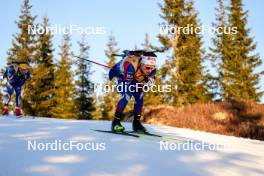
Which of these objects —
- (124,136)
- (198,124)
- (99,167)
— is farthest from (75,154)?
(198,124)

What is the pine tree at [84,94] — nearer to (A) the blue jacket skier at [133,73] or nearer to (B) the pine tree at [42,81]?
(B) the pine tree at [42,81]

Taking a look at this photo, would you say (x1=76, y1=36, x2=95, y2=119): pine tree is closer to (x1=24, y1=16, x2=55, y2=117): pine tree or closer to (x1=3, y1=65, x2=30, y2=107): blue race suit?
(x1=24, y1=16, x2=55, y2=117): pine tree

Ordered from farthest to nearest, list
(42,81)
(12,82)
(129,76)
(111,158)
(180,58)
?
(42,81), (180,58), (12,82), (129,76), (111,158)

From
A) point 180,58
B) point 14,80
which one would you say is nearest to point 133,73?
point 14,80

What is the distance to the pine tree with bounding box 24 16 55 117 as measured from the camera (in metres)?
29.8

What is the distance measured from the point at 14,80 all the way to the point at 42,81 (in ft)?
70.7

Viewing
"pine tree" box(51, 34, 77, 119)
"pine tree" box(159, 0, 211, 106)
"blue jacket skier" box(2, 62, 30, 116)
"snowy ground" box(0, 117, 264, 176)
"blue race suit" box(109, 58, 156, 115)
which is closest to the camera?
"snowy ground" box(0, 117, 264, 176)

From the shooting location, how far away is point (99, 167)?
3775 millimetres

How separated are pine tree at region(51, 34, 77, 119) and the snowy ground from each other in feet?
95.0

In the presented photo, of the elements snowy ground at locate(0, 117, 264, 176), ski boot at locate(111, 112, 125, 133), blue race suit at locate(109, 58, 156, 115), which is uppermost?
blue race suit at locate(109, 58, 156, 115)

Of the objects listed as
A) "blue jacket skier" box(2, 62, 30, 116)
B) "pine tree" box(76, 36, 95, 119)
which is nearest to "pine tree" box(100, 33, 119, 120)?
"pine tree" box(76, 36, 95, 119)

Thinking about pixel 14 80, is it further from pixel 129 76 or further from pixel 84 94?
pixel 84 94

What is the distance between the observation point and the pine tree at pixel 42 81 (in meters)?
29.8

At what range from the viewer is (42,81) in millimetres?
31391
